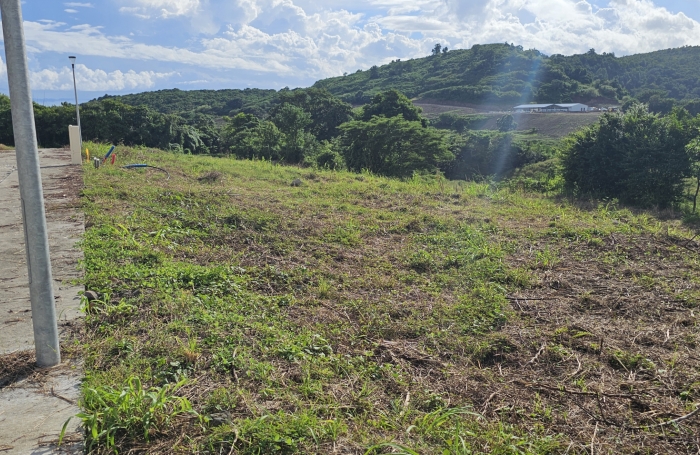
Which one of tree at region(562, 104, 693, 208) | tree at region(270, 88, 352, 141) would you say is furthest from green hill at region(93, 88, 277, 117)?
tree at region(562, 104, 693, 208)

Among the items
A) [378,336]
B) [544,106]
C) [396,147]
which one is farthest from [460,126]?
[378,336]

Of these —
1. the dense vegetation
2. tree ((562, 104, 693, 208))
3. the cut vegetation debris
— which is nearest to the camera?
the cut vegetation debris

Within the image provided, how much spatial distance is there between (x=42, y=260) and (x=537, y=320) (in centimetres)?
334

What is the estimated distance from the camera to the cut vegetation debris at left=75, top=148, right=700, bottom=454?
2229 mm

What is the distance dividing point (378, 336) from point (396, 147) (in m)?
20.1

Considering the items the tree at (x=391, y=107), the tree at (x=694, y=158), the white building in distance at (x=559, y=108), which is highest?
the white building in distance at (x=559, y=108)

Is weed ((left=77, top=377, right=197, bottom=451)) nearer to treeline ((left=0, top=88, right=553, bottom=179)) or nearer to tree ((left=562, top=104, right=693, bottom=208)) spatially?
tree ((left=562, top=104, right=693, bottom=208))

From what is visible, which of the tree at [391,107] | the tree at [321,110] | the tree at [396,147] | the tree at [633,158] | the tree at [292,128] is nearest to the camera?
the tree at [633,158]

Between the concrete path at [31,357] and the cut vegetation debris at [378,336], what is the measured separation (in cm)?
14

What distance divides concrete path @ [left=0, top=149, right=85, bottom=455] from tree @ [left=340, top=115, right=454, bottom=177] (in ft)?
58.5

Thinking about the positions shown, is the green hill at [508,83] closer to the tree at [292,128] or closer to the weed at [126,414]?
the tree at [292,128]

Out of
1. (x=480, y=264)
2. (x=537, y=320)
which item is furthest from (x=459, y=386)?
(x=480, y=264)

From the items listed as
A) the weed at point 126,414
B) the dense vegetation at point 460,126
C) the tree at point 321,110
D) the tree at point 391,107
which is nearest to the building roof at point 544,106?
the dense vegetation at point 460,126

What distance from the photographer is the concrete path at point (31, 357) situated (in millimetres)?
2100
